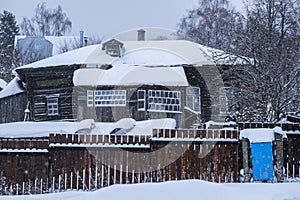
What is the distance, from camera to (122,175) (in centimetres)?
966

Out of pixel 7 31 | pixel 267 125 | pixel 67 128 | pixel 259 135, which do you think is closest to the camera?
pixel 259 135

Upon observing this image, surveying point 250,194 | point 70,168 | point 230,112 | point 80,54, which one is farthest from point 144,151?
point 80,54

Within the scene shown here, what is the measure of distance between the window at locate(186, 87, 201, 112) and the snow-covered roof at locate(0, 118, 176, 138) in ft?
25.0

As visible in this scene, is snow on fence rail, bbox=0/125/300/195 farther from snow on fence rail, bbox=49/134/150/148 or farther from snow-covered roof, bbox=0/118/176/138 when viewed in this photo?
snow-covered roof, bbox=0/118/176/138

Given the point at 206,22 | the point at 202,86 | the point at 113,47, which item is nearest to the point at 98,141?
the point at 202,86

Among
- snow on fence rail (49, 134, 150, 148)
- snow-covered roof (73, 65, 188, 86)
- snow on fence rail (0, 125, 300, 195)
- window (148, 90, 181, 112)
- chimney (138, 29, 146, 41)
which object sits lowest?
snow on fence rail (0, 125, 300, 195)

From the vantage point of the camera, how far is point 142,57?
2177cm

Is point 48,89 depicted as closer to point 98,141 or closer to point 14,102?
point 14,102

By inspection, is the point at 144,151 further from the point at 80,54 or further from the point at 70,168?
the point at 80,54

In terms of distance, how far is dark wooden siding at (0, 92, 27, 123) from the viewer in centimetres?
2495

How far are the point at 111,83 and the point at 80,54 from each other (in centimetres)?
310

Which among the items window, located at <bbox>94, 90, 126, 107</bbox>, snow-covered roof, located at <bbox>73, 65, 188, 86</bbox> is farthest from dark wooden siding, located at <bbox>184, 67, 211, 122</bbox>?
window, located at <bbox>94, 90, 126, 107</bbox>

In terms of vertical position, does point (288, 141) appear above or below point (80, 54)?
below

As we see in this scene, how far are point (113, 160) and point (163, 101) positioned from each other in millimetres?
10626
